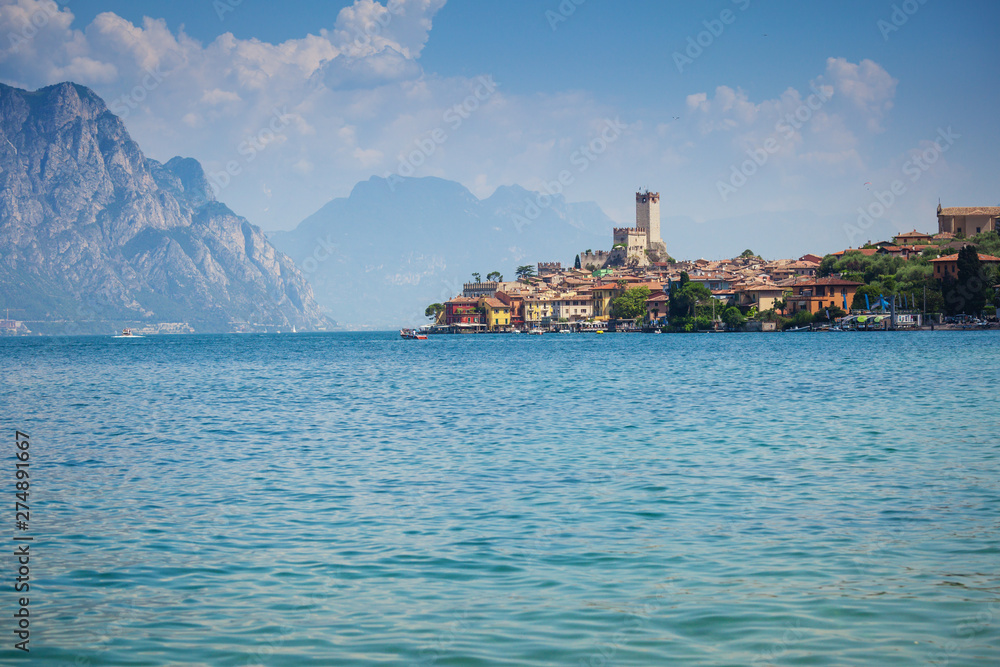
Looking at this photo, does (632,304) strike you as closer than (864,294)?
No

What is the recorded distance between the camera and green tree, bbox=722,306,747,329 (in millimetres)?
145625

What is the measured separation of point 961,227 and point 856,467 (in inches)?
6260

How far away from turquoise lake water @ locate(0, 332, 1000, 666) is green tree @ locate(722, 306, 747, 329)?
122 meters

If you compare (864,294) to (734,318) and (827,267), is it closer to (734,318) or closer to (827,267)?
(827,267)

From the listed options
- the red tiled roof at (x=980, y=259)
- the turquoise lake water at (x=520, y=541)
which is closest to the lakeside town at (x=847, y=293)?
the red tiled roof at (x=980, y=259)

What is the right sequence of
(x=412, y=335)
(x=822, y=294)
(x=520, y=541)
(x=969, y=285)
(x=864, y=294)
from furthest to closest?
1. (x=412, y=335)
2. (x=822, y=294)
3. (x=864, y=294)
4. (x=969, y=285)
5. (x=520, y=541)

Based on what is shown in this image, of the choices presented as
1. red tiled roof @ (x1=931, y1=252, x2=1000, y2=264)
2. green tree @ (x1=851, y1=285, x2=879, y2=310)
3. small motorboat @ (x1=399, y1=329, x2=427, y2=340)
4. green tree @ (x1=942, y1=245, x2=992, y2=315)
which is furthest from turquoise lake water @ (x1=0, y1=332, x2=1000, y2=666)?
small motorboat @ (x1=399, y1=329, x2=427, y2=340)

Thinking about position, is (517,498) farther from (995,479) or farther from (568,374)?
(568,374)

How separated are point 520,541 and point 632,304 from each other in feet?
541

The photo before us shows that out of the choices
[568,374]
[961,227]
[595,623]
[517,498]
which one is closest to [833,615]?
[595,623]

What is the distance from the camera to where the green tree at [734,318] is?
14562cm

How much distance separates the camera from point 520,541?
1138 centimetres

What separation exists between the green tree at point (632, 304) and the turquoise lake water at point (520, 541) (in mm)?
147149

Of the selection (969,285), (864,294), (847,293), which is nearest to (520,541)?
(969,285)
